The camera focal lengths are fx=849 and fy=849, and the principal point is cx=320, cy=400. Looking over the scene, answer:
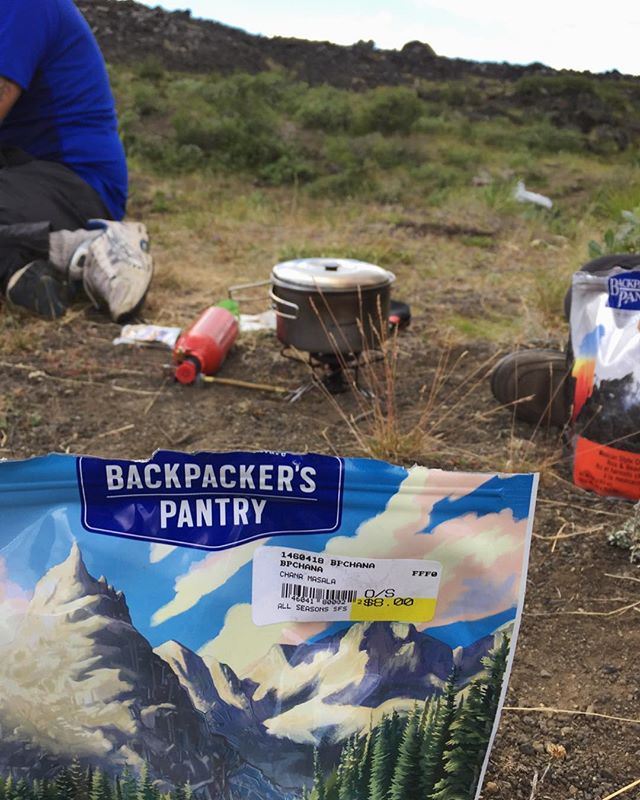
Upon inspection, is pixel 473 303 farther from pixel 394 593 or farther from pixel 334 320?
pixel 394 593

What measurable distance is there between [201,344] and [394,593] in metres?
2.29

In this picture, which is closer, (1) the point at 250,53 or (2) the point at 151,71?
(2) the point at 151,71

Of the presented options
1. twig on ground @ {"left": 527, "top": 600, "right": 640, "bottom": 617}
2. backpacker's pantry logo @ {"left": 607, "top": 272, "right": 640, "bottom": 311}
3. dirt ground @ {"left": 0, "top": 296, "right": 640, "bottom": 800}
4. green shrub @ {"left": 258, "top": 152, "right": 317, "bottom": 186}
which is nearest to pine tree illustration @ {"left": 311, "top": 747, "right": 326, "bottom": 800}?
dirt ground @ {"left": 0, "top": 296, "right": 640, "bottom": 800}

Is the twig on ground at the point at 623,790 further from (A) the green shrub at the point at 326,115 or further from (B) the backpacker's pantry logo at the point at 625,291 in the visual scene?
(A) the green shrub at the point at 326,115

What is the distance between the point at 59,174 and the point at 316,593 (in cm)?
362

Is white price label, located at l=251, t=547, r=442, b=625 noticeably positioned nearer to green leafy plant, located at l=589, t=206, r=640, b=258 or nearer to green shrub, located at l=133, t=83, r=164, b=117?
green leafy plant, located at l=589, t=206, r=640, b=258

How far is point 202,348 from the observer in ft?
10.3

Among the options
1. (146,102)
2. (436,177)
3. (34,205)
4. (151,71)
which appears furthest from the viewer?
(151,71)

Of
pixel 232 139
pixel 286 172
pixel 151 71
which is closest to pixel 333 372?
pixel 286 172

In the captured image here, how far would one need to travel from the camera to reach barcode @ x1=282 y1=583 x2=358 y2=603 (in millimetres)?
961

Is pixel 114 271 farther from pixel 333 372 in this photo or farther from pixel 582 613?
pixel 582 613

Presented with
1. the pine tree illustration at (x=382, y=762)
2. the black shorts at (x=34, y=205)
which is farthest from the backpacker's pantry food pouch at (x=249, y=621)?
the black shorts at (x=34, y=205)

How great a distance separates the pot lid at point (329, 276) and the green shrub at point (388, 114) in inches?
531

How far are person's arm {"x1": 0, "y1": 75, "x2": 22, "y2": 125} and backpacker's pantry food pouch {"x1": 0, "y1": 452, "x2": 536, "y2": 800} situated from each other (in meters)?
3.37
